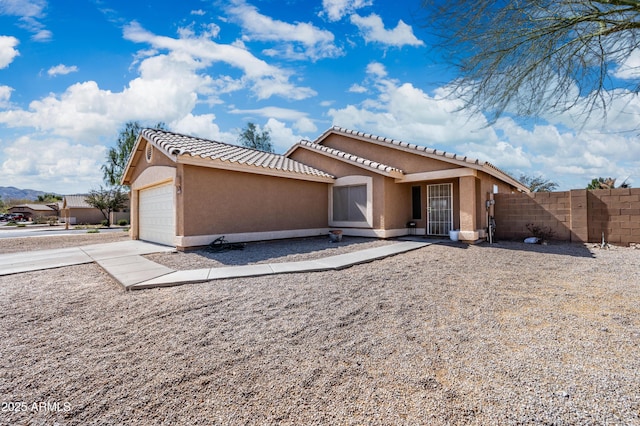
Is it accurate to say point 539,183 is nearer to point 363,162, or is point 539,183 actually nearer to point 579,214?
point 579,214

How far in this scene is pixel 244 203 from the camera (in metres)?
11.8

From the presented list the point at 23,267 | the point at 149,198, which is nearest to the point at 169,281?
the point at 23,267

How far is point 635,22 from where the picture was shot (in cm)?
395

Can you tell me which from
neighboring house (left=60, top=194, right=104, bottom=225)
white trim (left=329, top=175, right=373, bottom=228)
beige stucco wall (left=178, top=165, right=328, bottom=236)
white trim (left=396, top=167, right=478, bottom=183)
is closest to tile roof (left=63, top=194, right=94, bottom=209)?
neighboring house (left=60, top=194, right=104, bottom=225)

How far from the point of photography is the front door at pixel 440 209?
13800mm

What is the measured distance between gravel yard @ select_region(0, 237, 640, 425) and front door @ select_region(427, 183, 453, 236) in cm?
755

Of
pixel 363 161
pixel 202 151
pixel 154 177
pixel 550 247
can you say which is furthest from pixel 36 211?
pixel 550 247

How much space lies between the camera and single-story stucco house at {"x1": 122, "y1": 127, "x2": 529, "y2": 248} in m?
10.7

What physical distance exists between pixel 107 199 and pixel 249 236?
35.0 meters

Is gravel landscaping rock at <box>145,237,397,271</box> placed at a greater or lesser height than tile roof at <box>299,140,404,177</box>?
lesser

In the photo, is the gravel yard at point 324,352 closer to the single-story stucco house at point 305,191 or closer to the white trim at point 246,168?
the white trim at point 246,168

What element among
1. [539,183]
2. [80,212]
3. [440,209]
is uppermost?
[539,183]

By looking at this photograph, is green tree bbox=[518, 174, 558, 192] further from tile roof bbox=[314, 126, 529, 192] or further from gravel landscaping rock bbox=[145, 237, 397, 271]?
gravel landscaping rock bbox=[145, 237, 397, 271]

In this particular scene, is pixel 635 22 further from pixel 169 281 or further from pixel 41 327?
pixel 41 327
